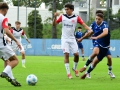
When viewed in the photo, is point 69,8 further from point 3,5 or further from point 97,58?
point 3,5

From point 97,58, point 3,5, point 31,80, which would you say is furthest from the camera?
point 97,58

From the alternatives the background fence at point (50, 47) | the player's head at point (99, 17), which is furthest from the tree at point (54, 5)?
the player's head at point (99, 17)

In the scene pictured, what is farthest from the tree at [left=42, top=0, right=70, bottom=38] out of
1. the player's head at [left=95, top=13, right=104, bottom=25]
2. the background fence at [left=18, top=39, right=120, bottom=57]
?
the player's head at [left=95, top=13, right=104, bottom=25]

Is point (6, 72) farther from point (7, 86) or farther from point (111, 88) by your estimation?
point (111, 88)

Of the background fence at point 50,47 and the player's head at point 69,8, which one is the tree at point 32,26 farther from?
the player's head at point 69,8

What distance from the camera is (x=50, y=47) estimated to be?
44312 mm

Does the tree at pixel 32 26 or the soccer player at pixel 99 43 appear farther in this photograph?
the tree at pixel 32 26

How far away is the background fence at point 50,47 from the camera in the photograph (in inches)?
1724

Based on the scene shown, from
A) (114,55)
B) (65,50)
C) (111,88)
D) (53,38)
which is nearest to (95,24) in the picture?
(65,50)

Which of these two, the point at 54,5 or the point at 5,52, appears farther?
the point at 54,5

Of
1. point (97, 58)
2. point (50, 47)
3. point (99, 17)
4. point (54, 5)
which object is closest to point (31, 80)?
point (97, 58)

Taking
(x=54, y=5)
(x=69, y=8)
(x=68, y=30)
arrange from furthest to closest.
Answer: (x=54, y=5) → (x=68, y=30) → (x=69, y=8)

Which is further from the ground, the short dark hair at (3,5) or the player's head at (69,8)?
the short dark hair at (3,5)

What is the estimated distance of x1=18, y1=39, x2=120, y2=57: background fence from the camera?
4378cm
